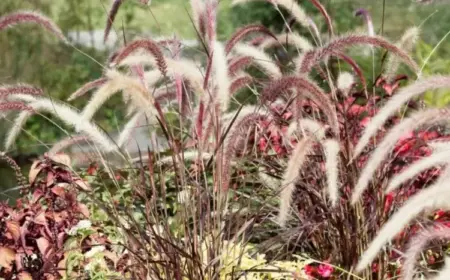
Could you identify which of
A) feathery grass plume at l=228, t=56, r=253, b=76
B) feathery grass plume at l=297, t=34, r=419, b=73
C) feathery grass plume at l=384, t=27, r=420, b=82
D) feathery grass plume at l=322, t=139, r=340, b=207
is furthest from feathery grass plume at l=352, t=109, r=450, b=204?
feathery grass plume at l=384, t=27, r=420, b=82

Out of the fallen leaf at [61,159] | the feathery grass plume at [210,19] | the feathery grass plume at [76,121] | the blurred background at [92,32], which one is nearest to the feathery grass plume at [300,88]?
the feathery grass plume at [210,19]

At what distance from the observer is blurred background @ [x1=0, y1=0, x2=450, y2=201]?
24.9 ft

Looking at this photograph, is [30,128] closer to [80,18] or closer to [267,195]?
[80,18]

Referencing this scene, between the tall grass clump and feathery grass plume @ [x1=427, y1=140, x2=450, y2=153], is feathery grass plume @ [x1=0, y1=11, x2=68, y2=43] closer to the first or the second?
the tall grass clump

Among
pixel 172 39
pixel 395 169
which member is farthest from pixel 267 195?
pixel 172 39

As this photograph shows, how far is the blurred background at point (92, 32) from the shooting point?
759 centimetres

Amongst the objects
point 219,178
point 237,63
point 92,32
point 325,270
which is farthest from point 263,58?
point 92,32

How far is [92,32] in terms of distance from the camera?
26.9 ft

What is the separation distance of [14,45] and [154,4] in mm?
1322

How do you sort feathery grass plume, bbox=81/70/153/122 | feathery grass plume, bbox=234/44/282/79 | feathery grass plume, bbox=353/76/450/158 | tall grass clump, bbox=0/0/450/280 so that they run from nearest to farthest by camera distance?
feathery grass plume, bbox=353/76/450/158
feathery grass plume, bbox=81/70/153/122
tall grass clump, bbox=0/0/450/280
feathery grass plume, bbox=234/44/282/79


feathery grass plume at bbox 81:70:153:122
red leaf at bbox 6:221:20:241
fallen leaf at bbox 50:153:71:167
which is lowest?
red leaf at bbox 6:221:20:241

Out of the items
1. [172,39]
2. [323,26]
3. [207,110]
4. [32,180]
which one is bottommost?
[32,180]

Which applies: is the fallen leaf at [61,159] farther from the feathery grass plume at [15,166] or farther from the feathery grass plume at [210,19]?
the feathery grass plume at [210,19]

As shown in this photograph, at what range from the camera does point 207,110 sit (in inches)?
113
